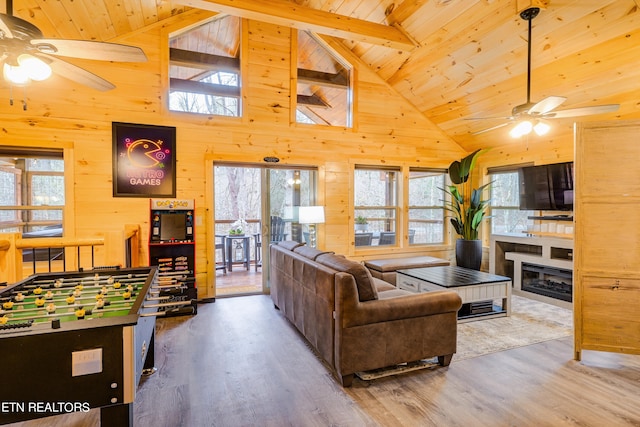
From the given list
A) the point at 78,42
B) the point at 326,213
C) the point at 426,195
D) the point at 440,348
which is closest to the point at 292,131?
the point at 326,213

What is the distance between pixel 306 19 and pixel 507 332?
14.0 ft

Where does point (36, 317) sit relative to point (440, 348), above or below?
above

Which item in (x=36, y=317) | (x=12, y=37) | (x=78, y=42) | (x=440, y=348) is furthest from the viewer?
(x=440, y=348)

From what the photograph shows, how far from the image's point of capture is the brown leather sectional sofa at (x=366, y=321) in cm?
254

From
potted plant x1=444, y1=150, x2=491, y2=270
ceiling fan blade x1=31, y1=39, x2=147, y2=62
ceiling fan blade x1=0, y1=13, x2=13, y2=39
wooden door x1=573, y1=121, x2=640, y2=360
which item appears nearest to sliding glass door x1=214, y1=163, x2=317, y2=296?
potted plant x1=444, y1=150, x2=491, y2=270

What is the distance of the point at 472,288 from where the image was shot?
393 cm

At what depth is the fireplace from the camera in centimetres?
460

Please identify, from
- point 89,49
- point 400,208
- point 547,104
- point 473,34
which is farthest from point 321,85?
point 89,49

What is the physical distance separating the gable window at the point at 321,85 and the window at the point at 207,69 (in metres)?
1.06

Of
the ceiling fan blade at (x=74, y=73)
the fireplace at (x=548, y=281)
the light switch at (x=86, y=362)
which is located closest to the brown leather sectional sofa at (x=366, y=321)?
the light switch at (x=86, y=362)

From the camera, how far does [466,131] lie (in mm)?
6113

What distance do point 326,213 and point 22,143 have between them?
13.7 ft

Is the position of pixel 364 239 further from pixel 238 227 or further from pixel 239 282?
pixel 238 227

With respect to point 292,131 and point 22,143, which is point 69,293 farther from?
point 292,131
